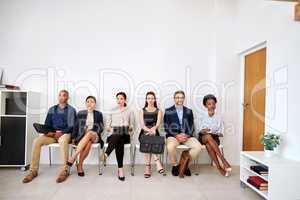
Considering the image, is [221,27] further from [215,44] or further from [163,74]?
[163,74]

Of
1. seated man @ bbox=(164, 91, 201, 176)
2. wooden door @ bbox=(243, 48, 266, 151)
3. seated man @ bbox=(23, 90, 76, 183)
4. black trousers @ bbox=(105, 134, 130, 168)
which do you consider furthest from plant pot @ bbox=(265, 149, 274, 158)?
seated man @ bbox=(23, 90, 76, 183)

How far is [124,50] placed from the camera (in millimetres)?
4031

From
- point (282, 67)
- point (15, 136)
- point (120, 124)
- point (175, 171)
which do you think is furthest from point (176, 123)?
point (15, 136)

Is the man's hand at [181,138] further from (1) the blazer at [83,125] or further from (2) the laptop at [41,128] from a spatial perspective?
(2) the laptop at [41,128]

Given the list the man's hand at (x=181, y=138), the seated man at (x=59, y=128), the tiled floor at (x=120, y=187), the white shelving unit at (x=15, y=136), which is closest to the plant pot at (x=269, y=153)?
the tiled floor at (x=120, y=187)

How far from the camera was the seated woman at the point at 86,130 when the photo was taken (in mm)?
3352

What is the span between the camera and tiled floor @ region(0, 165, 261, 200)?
8.63 feet

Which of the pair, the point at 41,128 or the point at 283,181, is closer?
the point at 283,181

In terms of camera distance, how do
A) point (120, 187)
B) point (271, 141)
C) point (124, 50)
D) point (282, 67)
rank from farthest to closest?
point (124, 50), point (120, 187), point (282, 67), point (271, 141)

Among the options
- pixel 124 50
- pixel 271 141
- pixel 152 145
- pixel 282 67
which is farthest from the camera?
pixel 124 50

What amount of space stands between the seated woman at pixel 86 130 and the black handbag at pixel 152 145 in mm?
712

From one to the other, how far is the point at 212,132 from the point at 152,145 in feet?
3.33

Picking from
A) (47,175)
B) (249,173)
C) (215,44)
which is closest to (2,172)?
(47,175)

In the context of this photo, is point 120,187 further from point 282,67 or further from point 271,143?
point 282,67
